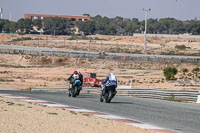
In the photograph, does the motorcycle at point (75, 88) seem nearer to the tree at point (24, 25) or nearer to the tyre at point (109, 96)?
the tyre at point (109, 96)

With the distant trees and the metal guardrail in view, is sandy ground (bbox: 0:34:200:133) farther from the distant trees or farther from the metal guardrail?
the distant trees

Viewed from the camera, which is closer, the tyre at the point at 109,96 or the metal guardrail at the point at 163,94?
the tyre at the point at 109,96

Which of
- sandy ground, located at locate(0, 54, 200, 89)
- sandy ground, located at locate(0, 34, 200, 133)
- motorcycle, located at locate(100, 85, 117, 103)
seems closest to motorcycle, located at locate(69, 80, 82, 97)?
motorcycle, located at locate(100, 85, 117, 103)

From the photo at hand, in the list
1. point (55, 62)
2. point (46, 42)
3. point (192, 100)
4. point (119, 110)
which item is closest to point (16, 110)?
point (119, 110)

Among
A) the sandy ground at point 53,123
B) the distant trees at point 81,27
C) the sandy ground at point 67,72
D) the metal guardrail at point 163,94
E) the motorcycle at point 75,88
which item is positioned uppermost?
the distant trees at point 81,27

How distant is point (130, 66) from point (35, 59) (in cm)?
1617

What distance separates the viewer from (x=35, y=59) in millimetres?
75312

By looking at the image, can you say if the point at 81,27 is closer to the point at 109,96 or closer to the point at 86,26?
→ the point at 86,26

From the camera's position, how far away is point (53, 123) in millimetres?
12789

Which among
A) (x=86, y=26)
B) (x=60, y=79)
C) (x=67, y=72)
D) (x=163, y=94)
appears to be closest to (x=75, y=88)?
(x=163, y=94)

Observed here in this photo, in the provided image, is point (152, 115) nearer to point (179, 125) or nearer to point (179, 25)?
point (179, 125)

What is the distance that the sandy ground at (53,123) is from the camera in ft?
38.0

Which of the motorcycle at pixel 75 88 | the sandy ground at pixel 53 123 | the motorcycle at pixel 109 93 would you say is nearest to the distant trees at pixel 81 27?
the motorcycle at pixel 75 88

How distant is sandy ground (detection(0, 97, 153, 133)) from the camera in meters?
11.6
